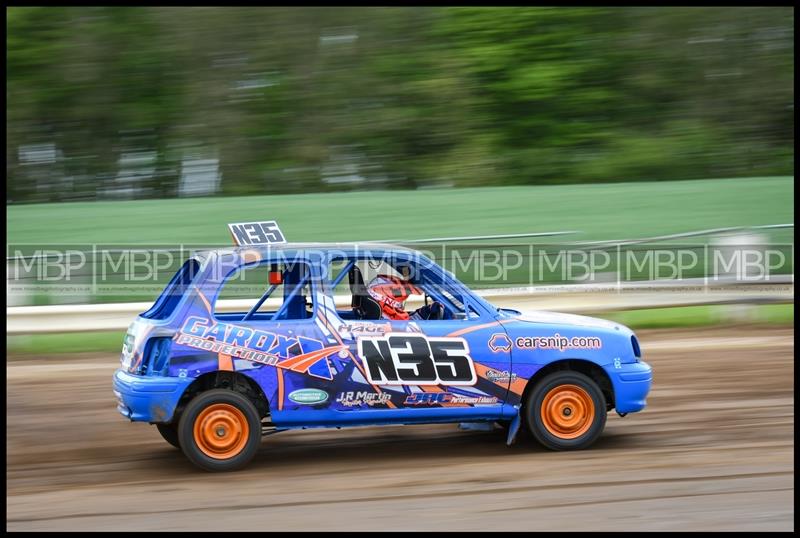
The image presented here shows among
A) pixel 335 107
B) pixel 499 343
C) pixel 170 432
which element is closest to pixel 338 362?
pixel 499 343

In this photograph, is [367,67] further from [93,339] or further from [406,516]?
[406,516]

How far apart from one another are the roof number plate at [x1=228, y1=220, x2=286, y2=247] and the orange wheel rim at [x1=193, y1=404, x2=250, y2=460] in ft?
4.11

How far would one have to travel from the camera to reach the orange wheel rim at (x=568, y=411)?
286 inches

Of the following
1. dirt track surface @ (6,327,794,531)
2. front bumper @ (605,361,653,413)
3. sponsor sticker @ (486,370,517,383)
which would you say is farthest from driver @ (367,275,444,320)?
front bumper @ (605,361,653,413)

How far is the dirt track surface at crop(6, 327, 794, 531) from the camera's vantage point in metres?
5.79

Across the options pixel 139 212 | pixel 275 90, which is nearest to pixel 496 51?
pixel 275 90

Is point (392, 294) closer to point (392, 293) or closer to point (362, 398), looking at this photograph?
point (392, 293)

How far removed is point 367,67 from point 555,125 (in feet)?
13.2

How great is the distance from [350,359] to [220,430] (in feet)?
3.31

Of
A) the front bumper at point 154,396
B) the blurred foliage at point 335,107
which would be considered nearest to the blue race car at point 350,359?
the front bumper at point 154,396

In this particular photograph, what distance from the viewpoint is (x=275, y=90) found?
2012 cm

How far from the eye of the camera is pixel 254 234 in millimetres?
7449

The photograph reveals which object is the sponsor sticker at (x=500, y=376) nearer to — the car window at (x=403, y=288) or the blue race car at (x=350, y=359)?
the blue race car at (x=350, y=359)

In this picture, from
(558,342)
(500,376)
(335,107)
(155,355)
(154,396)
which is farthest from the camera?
(335,107)
